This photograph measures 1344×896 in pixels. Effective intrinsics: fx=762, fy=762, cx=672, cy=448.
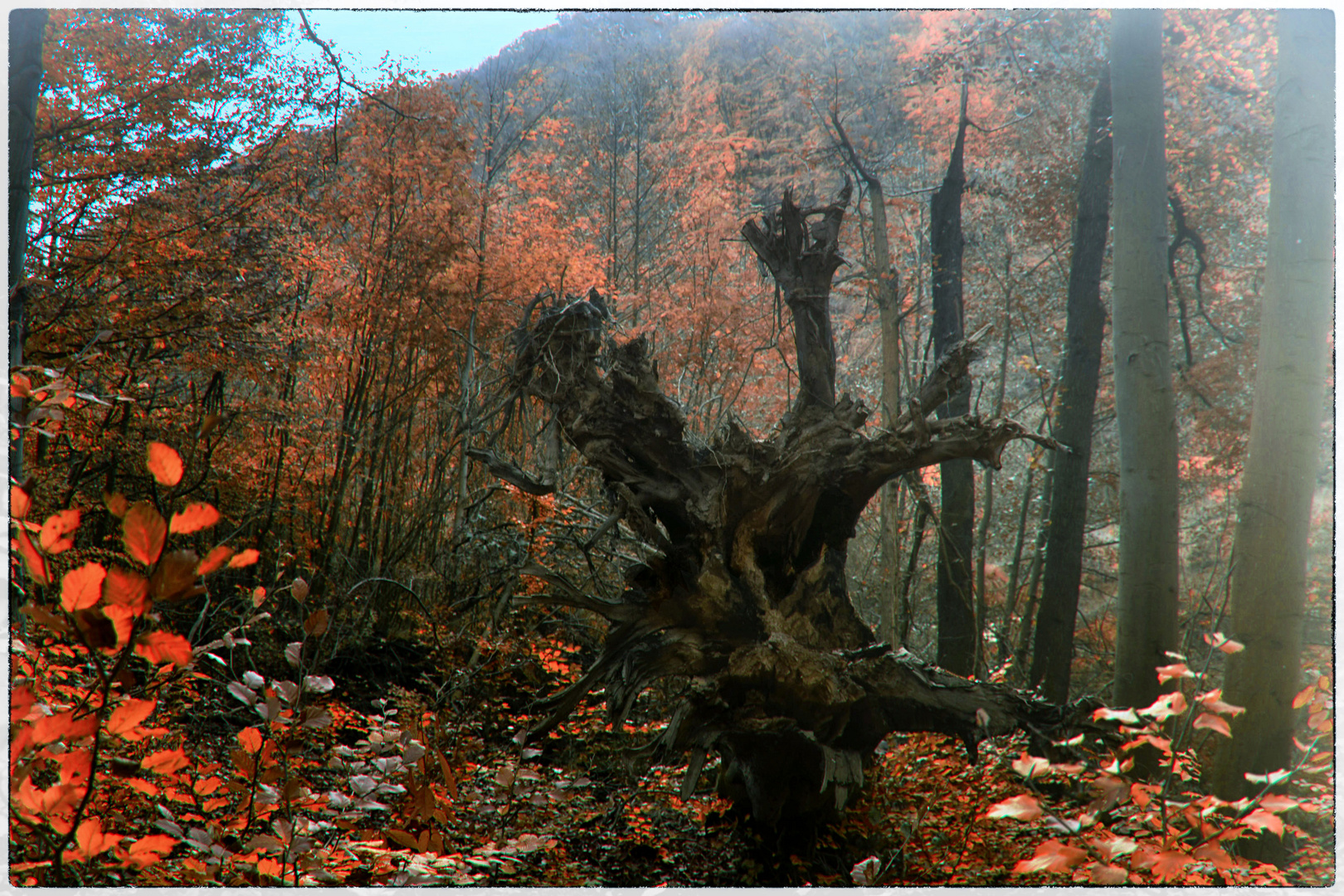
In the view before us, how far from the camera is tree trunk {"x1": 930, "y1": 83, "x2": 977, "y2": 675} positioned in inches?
197

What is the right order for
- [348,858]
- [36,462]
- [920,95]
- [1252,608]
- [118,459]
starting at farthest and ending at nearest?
[920,95]
[118,459]
[36,462]
[1252,608]
[348,858]

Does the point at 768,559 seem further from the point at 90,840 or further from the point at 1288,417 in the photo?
the point at 90,840

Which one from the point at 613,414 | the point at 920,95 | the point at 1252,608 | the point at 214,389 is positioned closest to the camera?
the point at 1252,608

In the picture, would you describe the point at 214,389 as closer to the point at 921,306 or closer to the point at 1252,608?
the point at 1252,608

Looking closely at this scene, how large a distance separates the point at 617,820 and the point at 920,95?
18.8 feet

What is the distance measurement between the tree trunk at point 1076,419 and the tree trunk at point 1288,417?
2.00 metres

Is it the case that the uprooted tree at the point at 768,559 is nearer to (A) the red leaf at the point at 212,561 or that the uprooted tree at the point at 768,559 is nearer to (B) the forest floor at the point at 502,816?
(B) the forest floor at the point at 502,816

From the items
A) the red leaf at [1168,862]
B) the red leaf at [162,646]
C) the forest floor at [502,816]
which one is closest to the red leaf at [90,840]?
the forest floor at [502,816]

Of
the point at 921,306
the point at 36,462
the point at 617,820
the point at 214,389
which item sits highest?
the point at 921,306

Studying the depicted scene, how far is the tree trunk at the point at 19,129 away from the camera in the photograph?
205 centimetres

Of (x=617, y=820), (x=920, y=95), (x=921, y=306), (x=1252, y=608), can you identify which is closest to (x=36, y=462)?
(x=617, y=820)

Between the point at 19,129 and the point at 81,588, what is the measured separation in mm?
1833

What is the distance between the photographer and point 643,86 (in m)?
8.37

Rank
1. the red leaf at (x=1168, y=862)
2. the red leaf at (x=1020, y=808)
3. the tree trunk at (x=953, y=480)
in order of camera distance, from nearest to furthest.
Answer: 1. the red leaf at (x=1020, y=808)
2. the red leaf at (x=1168, y=862)
3. the tree trunk at (x=953, y=480)
